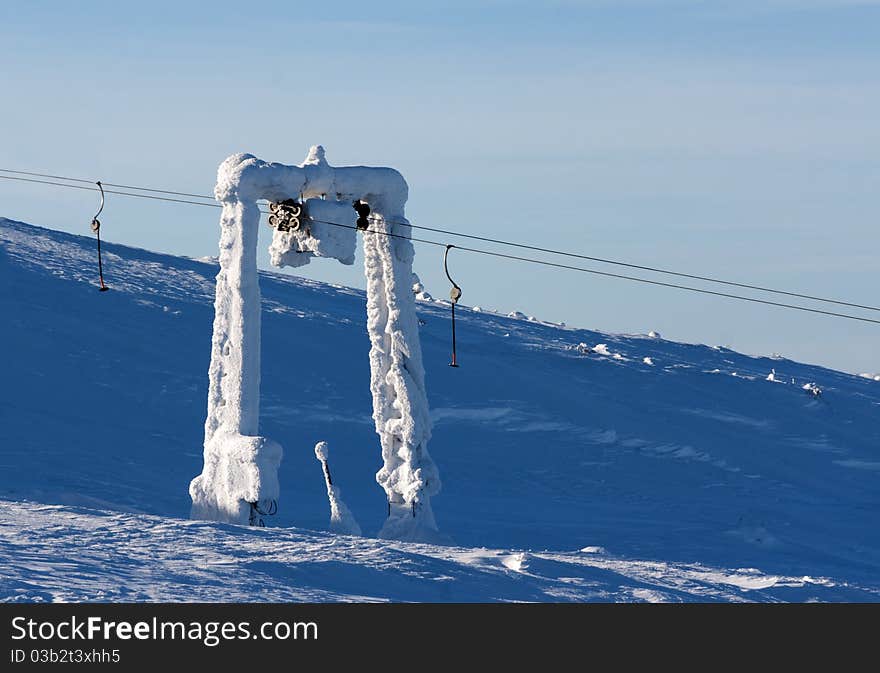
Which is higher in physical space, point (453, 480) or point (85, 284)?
point (85, 284)

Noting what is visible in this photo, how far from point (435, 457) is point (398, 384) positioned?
43.6ft

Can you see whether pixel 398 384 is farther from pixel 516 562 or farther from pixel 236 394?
pixel 516 562

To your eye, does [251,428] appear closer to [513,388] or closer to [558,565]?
[558,565]

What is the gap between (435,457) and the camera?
135 feet

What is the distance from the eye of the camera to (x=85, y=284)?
49562mm

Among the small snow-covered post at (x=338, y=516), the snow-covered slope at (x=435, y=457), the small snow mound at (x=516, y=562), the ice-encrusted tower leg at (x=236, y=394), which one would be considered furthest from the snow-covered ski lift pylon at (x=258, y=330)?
the small snow mound at (x=516, y=562)

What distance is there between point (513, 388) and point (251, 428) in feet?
72.1

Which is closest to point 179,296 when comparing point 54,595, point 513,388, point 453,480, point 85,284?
point 85,284

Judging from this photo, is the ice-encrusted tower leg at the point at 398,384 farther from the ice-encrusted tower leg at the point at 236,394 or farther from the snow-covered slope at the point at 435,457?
the ice-encrusted tower leg at the point at 236,394

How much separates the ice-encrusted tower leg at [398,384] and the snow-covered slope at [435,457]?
38.8 inches

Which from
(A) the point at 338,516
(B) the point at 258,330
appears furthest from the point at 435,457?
(B) the point at 258,330

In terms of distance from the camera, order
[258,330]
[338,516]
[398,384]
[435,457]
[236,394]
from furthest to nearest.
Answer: [435,457], [398,384], [338,516], [258,330], [236,394]

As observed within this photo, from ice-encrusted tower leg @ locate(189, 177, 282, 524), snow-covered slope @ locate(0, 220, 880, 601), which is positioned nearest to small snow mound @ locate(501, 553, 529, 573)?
snow-covered slope @ locate(0, 220, 880, 601)

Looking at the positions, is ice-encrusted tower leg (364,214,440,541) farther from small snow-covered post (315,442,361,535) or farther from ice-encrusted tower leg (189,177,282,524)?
ice-encrusted tower leg (189,177,282,524)
